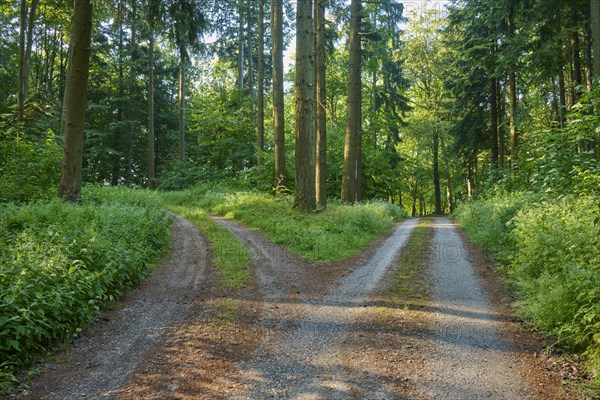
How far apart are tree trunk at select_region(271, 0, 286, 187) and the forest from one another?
83 mm

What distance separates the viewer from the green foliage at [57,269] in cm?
454

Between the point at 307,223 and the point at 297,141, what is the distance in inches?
122

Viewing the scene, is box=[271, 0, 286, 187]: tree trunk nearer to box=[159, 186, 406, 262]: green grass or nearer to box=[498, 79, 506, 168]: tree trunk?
box=[159, 186, 406, 262]: green grass

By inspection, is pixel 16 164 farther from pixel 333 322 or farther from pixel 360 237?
pixel 333 322

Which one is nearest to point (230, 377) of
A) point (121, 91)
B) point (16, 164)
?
point (16, 164)

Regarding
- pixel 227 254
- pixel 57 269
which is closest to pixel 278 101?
pixel 227 254

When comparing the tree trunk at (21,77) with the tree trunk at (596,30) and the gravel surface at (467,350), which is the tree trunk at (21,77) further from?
the tree trunk at (596,30)

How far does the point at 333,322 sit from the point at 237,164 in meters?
25.4

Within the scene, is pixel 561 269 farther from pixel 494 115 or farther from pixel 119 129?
pixel 119 129

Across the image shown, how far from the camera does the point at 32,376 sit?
4277 mm

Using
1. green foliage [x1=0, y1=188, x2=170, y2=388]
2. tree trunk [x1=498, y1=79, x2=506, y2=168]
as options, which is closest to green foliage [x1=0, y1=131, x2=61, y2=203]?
green foliage [x1=0, y1=188, x2=170, y2=388]

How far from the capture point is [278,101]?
65.0ft

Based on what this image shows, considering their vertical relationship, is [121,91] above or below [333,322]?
above

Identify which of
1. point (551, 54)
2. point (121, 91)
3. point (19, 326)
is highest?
point (121, 91)
